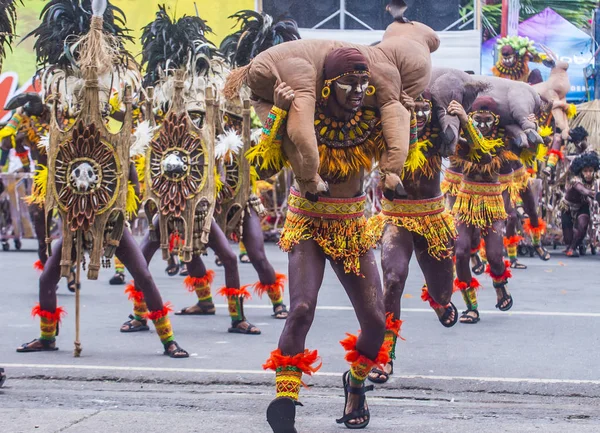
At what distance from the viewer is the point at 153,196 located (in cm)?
908

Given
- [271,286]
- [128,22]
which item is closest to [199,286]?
[271,286]

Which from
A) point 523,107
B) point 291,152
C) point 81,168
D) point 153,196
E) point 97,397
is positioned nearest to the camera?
point 291,152

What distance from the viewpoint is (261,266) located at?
32.6 ft

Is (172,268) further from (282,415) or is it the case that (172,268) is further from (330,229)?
(282,415)

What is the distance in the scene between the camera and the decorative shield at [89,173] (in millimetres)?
7672

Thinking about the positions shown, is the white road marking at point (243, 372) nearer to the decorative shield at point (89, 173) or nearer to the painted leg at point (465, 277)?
the decorative shield at point (89, 173)

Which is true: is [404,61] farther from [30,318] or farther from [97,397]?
[30,318]

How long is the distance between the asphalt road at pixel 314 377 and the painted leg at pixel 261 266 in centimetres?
19

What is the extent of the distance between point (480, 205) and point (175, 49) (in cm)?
357

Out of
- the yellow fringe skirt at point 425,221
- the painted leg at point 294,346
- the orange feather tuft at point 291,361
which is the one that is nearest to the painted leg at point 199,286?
the yellow fringe skirt at point 425,221

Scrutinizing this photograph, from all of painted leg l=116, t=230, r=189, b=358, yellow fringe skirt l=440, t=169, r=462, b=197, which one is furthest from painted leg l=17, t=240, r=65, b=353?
yellow fringe skirt l=440, t=169, r=462, b=197

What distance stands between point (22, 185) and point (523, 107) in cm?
1072

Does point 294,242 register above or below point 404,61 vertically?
below

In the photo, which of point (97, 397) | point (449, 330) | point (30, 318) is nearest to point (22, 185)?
point (30, 318)
